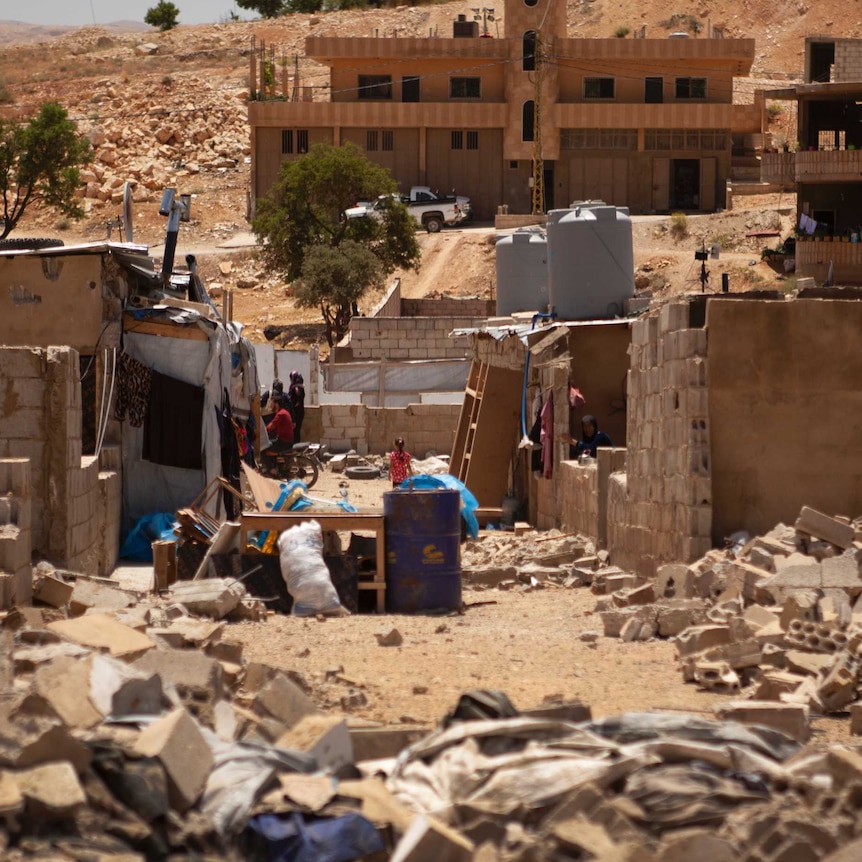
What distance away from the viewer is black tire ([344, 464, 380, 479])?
23.3 meters

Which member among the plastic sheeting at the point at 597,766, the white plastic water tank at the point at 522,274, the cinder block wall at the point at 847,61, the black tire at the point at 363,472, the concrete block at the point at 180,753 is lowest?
the black tire at the point at 363,472

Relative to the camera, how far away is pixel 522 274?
2352 cm

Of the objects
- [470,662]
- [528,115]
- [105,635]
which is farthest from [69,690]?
[528,115]

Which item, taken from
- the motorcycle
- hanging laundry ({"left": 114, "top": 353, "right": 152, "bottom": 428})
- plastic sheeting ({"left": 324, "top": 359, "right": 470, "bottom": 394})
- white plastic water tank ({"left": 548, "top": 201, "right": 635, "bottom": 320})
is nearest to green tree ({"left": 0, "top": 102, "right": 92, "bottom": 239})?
plastic sheeting ({"left": 324, "top": 359, "right": 470, "bottom": 394})

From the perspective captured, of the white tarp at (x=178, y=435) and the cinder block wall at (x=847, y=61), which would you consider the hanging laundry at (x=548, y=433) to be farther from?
the cinder block wall at (x=847, y=61)

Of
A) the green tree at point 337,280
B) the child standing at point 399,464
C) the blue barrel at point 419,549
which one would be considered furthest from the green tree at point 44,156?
the blue barrel at point 419,549

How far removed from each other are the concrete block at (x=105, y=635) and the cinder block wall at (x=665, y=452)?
4933mm

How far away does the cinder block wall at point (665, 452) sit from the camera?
1124 centimetres

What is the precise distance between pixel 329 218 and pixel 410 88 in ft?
31.8

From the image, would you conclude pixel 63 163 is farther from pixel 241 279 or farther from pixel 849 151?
pixel 849 151

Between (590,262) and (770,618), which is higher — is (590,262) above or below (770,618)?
above

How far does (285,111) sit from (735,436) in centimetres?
4489

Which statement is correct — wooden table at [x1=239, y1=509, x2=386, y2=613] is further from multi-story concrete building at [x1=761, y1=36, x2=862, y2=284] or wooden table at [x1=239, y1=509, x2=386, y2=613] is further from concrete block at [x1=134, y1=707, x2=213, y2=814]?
multi-story concrete building at [x1=761, y1=36, x2=862, y2=284]

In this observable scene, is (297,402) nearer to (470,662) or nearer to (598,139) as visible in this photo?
(470,662)
